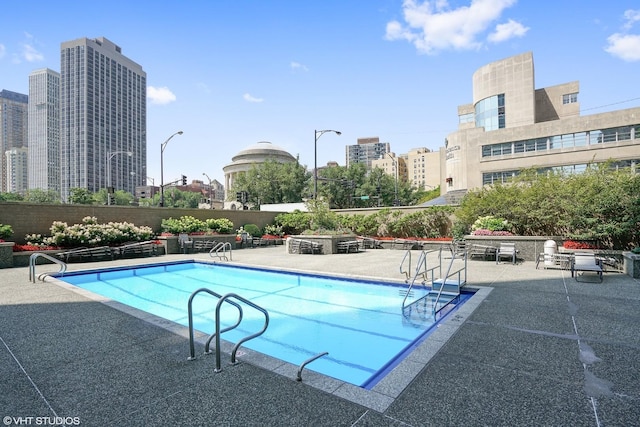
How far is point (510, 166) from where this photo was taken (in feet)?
143

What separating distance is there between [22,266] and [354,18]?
16537mm

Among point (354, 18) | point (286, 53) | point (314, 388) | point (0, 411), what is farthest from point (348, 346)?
point (286, 53)

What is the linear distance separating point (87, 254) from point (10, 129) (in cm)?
11513

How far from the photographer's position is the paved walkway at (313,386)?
127 inches

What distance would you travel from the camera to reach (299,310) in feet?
28.9

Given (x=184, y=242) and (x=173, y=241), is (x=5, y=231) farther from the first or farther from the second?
(x=184, y=242)

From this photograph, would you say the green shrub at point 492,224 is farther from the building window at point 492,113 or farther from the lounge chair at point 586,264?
the building window at point 492,113

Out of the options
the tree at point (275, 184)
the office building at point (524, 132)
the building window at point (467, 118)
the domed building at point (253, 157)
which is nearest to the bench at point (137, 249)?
the office building at point (524, 132)

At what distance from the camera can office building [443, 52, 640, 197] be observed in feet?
124

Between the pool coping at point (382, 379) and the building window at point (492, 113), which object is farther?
the building window at point (492, 113)

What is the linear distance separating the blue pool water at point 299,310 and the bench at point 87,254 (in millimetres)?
3265

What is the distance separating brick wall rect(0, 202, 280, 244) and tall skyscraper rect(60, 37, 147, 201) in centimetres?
4508

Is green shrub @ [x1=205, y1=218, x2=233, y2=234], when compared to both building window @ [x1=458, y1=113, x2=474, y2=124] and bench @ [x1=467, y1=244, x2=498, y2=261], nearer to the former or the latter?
bench @ [x1=467, y1=244, x2=498, y2=261]

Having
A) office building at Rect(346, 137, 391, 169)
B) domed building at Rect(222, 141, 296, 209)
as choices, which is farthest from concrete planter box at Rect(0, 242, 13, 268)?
office building at Rect(346, 137, 391, 169)
